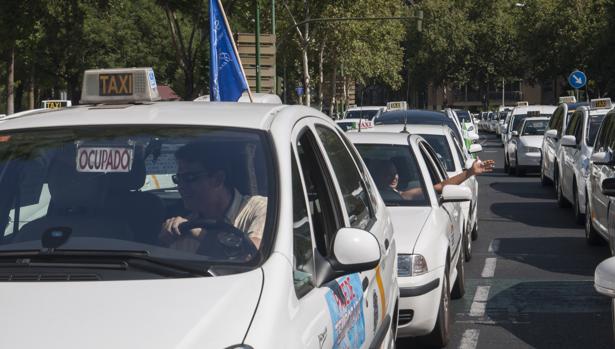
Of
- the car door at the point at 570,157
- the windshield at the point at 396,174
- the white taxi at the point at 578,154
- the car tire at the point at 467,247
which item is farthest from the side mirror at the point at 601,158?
the car door at the point at 570,157

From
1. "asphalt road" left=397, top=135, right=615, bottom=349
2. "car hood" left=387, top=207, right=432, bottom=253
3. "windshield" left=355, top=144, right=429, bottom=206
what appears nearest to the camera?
"car hood" left=387, top=207, right=432, bottom=253

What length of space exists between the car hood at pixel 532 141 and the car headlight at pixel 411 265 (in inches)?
797

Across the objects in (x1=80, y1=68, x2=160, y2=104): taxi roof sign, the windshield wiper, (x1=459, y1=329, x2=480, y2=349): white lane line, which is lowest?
(x1=459, y1=329, x2=480, y2=349): white lane line

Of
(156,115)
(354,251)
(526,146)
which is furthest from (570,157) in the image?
(354,251)

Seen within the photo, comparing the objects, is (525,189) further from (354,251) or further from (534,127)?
(354,251)

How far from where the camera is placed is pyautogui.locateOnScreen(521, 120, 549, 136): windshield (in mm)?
28430

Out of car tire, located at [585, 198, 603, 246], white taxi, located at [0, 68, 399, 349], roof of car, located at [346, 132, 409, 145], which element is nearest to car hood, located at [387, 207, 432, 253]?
roof of car, located at [346, 132, 409, 145]

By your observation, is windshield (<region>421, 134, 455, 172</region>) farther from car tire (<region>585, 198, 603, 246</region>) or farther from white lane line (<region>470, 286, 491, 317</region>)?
white lane line (<region>470, 286, 491, 317</region>)

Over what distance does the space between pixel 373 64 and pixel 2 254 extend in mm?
79074

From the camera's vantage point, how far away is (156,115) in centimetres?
464

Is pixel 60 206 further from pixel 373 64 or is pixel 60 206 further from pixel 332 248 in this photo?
pixel 373 64

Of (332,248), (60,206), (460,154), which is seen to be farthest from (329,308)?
(460,154)

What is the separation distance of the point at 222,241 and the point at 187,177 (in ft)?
1.48

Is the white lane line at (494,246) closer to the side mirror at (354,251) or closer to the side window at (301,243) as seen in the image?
the side window at (301,243)
